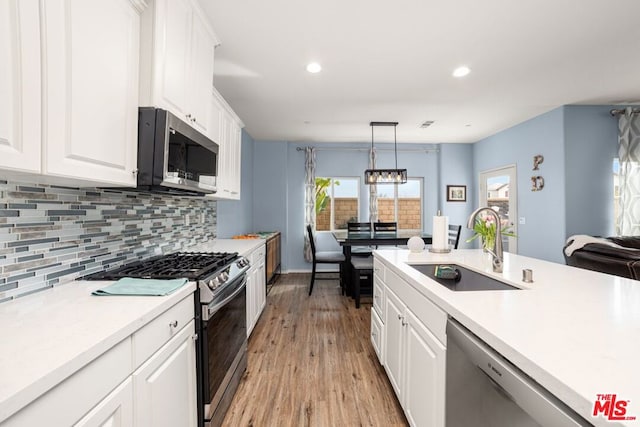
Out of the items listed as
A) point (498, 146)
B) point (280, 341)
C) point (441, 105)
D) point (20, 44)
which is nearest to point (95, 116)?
point (20, 44)

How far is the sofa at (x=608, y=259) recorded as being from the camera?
89.9 inches

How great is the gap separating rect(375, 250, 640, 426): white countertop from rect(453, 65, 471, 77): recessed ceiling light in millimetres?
2069

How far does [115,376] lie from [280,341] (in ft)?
6.59

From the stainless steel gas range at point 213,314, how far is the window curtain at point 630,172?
482 cm

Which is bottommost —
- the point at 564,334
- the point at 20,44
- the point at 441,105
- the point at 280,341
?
the point at 280,341

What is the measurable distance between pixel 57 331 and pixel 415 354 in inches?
55.4

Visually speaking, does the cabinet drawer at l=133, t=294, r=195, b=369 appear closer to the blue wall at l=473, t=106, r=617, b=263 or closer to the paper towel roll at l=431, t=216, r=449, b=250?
the paper towel roll at l=431, t=216, r=449, b=250

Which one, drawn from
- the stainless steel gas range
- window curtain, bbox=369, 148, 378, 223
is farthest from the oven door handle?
window curtain, bbox=369, 148, 378, 223

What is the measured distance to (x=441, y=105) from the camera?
12.2 feet

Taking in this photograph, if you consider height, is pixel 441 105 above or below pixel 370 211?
above

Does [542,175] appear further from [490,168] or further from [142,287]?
[142,287]

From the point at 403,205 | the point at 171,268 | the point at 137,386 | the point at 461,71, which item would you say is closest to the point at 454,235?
the point at 403,205

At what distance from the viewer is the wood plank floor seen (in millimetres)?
1751

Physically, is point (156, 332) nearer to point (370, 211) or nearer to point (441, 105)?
point (441, 105)
